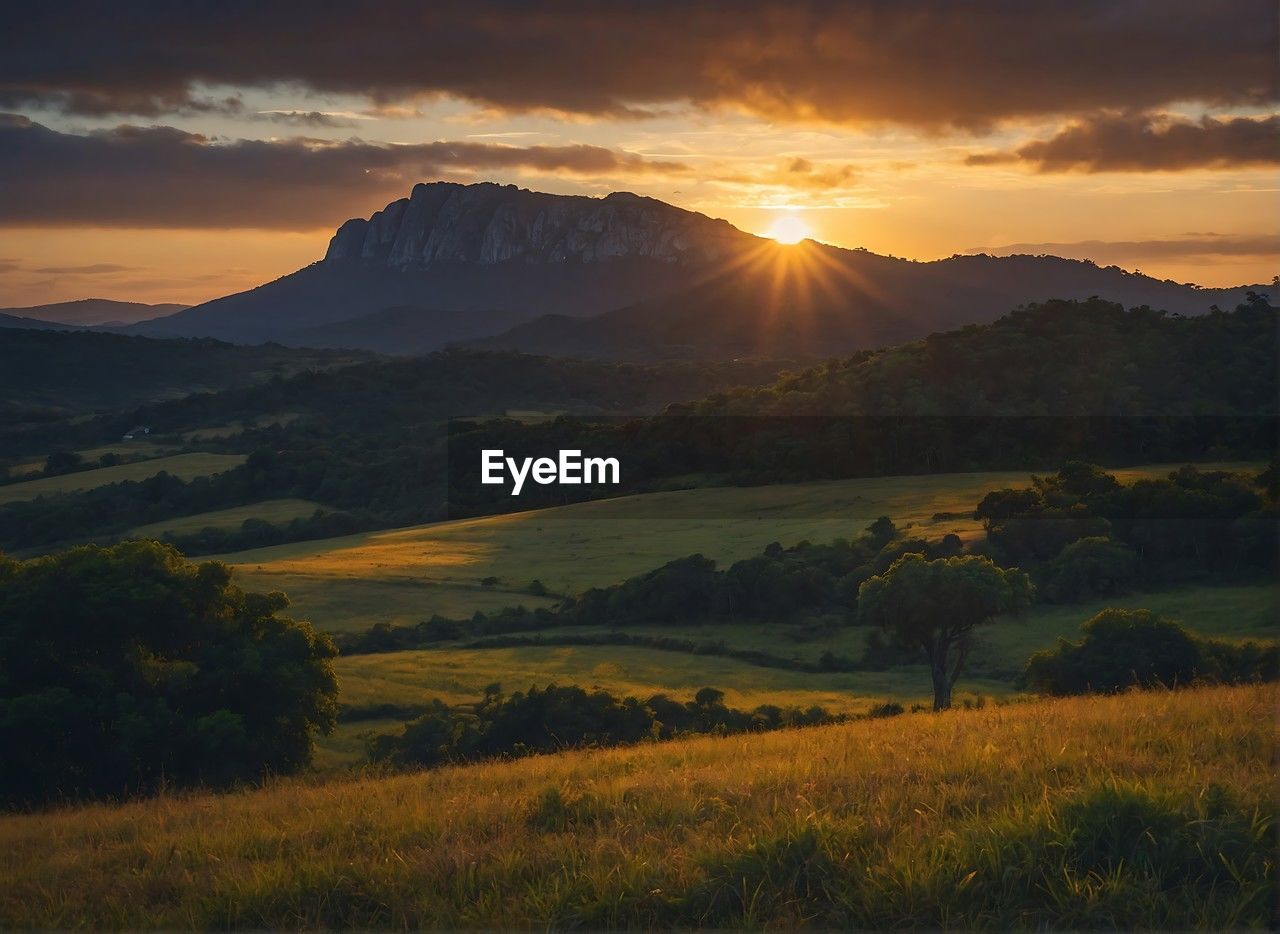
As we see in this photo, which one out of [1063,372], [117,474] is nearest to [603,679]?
[1063,372]

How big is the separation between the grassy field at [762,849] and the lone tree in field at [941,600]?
2879cm

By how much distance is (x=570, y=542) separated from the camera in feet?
323

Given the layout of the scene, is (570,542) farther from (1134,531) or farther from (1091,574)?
(1091,574)

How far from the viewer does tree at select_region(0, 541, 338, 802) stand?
26.7 m

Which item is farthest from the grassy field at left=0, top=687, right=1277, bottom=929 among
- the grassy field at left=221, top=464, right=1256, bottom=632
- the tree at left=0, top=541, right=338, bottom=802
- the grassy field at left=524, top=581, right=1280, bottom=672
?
the grassy field at left=221, top=464, right=1256, bottom=632

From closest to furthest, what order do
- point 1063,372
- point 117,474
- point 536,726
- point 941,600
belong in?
point 536,726 → point 941,600 → point 1063,372 → point 117,474

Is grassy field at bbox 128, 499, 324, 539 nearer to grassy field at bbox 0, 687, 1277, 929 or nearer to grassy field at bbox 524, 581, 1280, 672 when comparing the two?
grassy field at bbox 524, 581, 1280, 672

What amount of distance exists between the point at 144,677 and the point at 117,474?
138021mm

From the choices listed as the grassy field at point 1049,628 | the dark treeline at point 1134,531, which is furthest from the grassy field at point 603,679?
the dark treeline at point 1134,531

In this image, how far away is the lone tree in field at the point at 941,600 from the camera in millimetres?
39844

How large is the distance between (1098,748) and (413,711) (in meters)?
41.6

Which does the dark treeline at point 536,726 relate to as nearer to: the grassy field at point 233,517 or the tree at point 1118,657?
the tree at point 1118,657

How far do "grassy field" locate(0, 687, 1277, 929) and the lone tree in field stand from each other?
28.8 m

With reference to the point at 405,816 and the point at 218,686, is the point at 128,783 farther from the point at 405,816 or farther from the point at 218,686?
the point at 405,816
